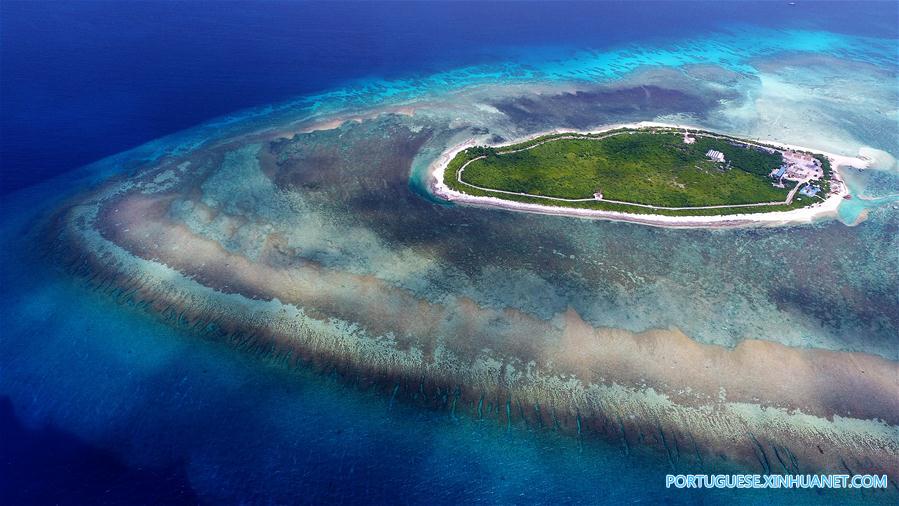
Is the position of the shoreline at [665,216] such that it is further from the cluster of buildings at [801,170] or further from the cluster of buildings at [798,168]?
the cluster of buildings at [798,168]

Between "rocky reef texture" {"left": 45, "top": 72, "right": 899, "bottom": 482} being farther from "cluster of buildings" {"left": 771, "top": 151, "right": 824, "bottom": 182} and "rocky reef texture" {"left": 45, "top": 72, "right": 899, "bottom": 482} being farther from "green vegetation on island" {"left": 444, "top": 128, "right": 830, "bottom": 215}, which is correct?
"cluster of buildings" {"left": 771, "top": 151, "right": 824, "bottom": 182}

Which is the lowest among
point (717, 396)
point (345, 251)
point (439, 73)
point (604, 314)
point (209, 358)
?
point (717, 396)

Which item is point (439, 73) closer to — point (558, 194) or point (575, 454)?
point (558, 194)

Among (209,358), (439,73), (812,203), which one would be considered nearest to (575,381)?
(209,358)

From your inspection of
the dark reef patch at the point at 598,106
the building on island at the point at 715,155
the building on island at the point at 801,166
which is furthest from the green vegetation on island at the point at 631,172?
the dark reef patch at the point at 598,106

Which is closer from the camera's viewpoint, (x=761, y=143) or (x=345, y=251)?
(x=345, y=251)

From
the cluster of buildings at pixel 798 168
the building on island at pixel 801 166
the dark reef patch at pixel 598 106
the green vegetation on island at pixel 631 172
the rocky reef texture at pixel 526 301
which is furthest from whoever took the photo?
the dark reef patch at pixel 598 106
